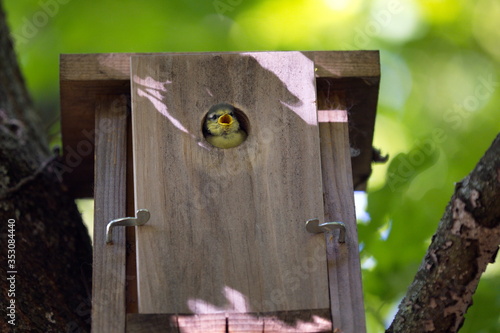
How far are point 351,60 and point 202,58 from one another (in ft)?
1.56

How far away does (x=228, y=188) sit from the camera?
2.34 m

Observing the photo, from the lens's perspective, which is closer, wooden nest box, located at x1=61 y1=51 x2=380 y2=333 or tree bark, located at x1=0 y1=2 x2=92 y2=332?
wooden nest box, located at x1=61 y1=51 x2=380 y2=333

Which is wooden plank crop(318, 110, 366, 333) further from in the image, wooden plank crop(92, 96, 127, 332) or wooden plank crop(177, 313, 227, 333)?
wooden plank crop(92, 96, 127, 332)

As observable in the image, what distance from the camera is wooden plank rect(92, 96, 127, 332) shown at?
2.26 m

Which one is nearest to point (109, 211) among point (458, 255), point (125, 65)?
point (125, 65)

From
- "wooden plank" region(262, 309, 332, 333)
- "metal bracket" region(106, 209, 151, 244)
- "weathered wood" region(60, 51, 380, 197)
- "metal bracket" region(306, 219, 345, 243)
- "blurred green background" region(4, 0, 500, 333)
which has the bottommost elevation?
"wooden plank" region(262, 309, 332, 333)

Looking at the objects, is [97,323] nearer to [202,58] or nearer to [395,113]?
[202,58]

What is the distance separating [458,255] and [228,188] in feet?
2.26

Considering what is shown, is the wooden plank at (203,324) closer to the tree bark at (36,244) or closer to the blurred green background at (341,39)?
the tree bark at (36,244)

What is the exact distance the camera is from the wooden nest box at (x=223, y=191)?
7.27 feet

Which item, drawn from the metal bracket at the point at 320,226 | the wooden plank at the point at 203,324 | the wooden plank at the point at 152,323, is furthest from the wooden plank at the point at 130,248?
the metal bracket at the point at 320,226

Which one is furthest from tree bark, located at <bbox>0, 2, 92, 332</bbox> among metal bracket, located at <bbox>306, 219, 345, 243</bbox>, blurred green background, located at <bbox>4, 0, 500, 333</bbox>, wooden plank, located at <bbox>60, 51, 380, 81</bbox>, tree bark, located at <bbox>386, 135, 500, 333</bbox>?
tree bark, located at <bbox>386, 135, 500, 333</bbox>

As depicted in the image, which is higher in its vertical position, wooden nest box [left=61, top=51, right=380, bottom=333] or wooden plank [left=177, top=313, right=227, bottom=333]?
wooden nest box [left=61, top=51, right=380, bottom=333]

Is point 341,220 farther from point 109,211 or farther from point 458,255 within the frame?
point 109,211
